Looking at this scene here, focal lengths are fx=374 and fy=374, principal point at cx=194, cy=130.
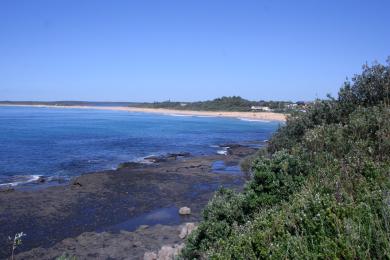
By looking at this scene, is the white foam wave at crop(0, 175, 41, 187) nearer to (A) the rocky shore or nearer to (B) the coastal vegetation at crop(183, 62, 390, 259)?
(A) the rocky shore

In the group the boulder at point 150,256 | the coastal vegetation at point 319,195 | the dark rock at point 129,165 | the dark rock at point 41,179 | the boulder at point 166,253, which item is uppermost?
the coastal vegetation at point 319,195

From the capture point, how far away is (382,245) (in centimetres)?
366

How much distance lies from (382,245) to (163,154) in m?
37.4

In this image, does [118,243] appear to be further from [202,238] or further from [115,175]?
[115,175]

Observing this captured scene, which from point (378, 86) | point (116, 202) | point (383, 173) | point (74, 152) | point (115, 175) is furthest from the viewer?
point (74, 152)

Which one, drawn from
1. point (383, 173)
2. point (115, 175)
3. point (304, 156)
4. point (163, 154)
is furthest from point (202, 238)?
point (163, 154)

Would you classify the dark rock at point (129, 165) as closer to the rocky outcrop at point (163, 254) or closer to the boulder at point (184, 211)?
the boulder at point (184, 211)

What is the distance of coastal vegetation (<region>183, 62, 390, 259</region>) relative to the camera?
4.02 meters

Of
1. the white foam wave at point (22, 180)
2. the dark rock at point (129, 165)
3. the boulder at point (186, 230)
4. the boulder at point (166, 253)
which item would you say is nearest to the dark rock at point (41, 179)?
the white foam wave at point (22, 180)

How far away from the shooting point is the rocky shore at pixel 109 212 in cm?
1455

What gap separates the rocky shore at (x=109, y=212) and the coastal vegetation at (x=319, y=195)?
5909 mm

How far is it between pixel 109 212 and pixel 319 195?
51.3 ft

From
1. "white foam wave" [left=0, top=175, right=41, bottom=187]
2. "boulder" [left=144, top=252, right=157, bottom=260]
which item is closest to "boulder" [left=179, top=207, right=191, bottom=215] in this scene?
"boulder" [left=144, top=252, right=157, bottom=260]

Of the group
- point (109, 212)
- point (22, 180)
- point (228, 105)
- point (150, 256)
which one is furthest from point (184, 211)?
point (228, 105)
